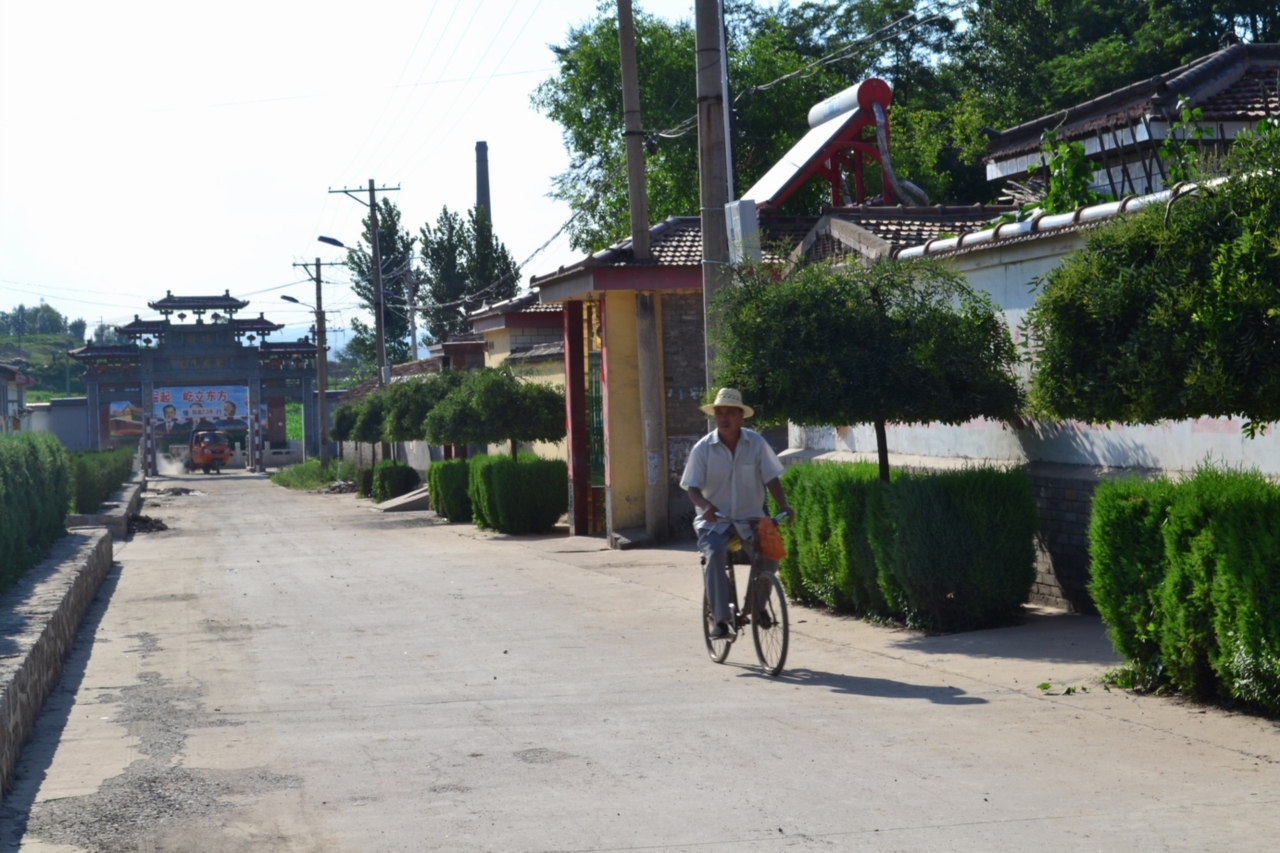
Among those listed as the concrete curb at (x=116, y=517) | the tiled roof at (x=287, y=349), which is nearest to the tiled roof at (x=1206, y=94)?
the concrete curb at (x=116, y=517)

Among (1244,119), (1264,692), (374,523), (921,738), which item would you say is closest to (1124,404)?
(1264,692)

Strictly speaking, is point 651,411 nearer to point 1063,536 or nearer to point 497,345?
point 1063,536

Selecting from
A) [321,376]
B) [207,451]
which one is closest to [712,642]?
[321,376]

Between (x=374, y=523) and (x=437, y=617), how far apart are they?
18498mm

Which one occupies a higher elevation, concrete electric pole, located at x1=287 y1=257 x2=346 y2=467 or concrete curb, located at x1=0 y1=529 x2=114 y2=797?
concrete electric pole, located at x1=287 y1=257 x2=346 y2=467

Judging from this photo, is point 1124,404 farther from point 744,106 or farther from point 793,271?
point 744,106

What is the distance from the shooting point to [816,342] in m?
11.3

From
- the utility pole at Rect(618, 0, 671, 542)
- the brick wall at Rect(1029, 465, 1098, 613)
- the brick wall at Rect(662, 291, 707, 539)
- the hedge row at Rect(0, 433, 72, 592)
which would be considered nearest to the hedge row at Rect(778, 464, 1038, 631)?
the brick wall at Rect(1029, 465, 1098, 613)

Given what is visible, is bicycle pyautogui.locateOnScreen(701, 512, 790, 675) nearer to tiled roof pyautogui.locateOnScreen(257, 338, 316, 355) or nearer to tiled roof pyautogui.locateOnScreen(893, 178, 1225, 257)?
tiled roof pyautogui.locateOnScreen(893, 178, 1225, 257)

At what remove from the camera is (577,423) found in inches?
920

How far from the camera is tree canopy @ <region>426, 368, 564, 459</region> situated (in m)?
24.9

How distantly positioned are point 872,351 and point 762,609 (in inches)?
109

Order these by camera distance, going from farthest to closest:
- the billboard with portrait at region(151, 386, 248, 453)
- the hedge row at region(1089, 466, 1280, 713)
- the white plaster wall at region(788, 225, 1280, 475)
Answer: the billboard with portrait at region(151, 386, 248, 453) < the white plaster wall at region(788, 225, 1280, 475) < the hedge row at region(1089, 466, 1280, 713)

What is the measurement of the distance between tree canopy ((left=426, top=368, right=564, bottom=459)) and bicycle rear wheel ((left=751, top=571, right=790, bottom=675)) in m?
15.7
